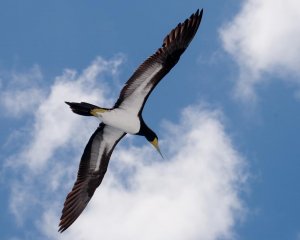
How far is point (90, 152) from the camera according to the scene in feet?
80.1

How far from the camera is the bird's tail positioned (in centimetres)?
2236

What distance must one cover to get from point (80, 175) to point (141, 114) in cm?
279

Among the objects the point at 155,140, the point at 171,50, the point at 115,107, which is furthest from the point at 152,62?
the point at 155,140

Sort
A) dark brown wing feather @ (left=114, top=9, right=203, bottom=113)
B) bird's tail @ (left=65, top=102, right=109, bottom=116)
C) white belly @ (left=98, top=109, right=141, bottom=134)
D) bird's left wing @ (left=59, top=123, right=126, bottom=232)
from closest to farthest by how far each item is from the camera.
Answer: dark brown wing feather @ (left=114, top=9, right=203, bottom=113), bird's tail @ (left=65, top=102, right=109, bottom=116), white belly @ (left=98, top=109, right=141, bottom=134), bird's left wing @ (left=59, top=123, right=126, bottom=232)

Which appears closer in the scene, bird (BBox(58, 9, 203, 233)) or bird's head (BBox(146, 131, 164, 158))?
bird (BBox(58, 9, 203, 233))

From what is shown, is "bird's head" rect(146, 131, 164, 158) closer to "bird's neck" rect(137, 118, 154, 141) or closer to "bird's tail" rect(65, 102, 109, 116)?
"bird's neck" rect(137, 118, 154, 141)

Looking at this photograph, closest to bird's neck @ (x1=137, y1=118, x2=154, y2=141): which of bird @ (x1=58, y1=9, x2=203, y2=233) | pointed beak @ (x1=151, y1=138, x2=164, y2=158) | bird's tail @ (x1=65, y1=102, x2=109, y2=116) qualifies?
bird @ (x1=58, y1=9, x2=203, y2=233)

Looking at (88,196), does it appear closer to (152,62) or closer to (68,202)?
(68,202)

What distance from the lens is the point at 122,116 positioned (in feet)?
77.2

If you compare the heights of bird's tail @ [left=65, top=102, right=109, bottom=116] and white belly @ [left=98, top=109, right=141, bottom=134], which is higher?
white belly @ [left=98, top=109, right=141, bottom=134]

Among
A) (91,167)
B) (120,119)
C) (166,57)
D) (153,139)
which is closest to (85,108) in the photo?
(120,119)

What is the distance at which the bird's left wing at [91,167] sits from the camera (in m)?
23.8

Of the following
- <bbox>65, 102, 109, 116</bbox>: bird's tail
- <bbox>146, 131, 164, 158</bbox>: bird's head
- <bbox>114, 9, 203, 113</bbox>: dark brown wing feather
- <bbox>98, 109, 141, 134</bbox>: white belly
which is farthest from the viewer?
<bbox>146, 131, 164, 158</bbox>: bird's head

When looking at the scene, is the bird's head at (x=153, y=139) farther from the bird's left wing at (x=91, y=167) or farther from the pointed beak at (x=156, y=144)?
the bird's left wing at (x=91, y=167)
